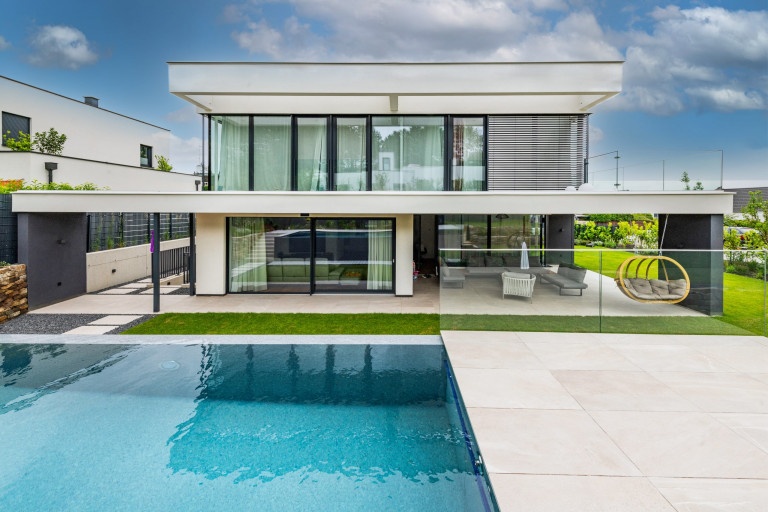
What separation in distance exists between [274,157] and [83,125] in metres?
13.9

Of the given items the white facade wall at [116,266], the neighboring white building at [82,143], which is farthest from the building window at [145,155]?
the white facade wall at [116,266]

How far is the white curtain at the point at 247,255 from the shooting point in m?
12.7

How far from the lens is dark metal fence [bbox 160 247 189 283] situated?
15602 millimetres

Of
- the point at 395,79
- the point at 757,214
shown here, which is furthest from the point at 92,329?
the point at 757,214

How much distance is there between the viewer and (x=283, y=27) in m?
37.0

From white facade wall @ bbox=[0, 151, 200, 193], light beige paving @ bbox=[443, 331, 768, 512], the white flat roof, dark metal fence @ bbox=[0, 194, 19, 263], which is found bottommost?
light beige paving @ bbox=[443, 331, 768, 512]

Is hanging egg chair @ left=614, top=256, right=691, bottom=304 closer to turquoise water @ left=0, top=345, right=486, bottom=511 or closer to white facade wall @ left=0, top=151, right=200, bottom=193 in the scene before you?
turquoise water @ left=0, top=345, right=486, bottom=511

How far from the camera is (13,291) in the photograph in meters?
9.99

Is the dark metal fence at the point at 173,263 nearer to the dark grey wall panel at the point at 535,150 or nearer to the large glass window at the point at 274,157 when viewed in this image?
the large glass window at the point at 274,157

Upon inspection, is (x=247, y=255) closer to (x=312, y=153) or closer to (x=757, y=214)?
(x=312, y=153)

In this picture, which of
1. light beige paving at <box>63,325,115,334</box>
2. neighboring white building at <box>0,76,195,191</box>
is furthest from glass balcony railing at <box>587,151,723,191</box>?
neighboring white building at <box>0,76,195,191</box>

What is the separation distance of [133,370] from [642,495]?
7121 mm

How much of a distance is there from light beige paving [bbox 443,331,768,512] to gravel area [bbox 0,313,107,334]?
26.2 ft

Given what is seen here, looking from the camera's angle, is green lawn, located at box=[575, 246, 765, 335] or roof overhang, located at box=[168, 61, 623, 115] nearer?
green lawn, located at box=[575, 246, 765, 335]
